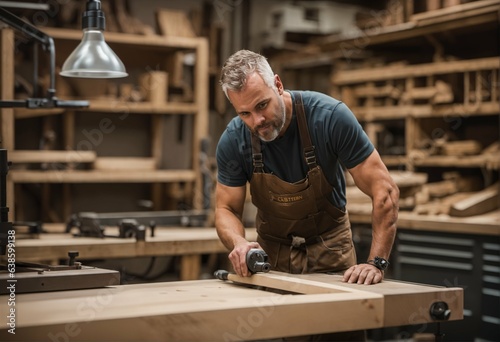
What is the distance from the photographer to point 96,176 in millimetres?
5863

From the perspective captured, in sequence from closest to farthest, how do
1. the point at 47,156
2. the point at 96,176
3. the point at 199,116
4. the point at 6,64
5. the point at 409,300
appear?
the point at 409,300 → the point at 6,64 → the point at 47,156 → the point at 96,176 → the point at 199,116

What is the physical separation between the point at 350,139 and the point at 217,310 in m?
1.15

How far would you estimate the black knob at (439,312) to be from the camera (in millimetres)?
2451

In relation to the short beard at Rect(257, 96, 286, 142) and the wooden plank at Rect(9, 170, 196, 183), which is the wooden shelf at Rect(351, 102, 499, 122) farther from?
the short beard at Rect(257, 96, 286, 142)

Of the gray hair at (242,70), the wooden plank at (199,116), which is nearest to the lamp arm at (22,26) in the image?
the gray hair at (242,70)

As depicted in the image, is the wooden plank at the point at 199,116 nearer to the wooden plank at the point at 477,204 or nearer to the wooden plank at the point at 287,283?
the wooden plank at the point at 477,204

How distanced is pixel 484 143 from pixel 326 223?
9.91 feet

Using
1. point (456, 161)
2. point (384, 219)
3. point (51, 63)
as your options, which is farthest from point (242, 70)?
point (456, 161)

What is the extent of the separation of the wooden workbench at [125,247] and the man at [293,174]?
113 cm

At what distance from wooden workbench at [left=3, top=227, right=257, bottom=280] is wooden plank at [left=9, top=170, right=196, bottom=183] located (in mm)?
896

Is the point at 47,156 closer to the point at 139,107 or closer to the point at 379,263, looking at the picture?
the point at 139,107

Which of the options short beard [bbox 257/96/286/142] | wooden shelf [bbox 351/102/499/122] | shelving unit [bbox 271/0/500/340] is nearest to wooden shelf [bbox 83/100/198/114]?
shelving unit [bbox 271/0/500/340]

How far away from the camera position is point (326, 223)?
3.30 meters

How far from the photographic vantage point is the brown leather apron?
10.3ft
